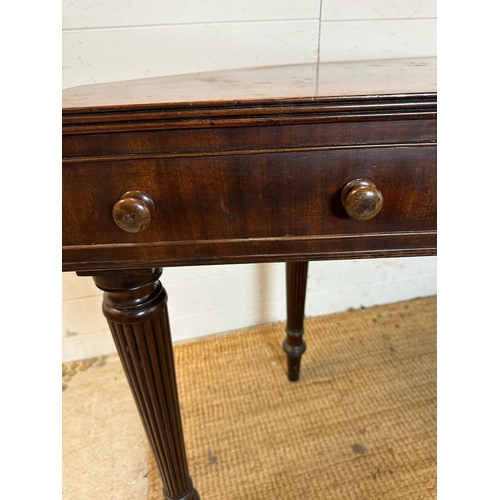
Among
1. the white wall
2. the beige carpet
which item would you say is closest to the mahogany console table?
the white wall

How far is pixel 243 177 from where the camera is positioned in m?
0.37

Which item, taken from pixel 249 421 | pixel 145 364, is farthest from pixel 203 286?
pixel 145 364

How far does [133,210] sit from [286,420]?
0.68 meters

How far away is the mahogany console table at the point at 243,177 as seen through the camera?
0.34 meters

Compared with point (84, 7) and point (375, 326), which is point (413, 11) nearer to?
point (84, 7)

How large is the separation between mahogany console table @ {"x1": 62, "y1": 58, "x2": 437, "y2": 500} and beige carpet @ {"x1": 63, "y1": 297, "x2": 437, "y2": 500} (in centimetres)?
51

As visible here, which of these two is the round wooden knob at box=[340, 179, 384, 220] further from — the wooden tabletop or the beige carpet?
the beige carpet

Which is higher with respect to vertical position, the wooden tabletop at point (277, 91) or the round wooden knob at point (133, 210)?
the wooden tabletop at point (277, 91)

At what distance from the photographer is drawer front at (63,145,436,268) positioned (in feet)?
1.19

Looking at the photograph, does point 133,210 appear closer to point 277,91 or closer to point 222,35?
point 277,91

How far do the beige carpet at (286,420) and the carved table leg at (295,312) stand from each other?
64 mm

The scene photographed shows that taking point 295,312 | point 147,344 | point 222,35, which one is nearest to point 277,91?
point 147,344

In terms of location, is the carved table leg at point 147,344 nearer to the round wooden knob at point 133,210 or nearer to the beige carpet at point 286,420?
the round wooden knob at point 133,210

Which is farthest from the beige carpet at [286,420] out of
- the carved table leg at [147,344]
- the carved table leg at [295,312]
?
the carved table leg at [147,344]
